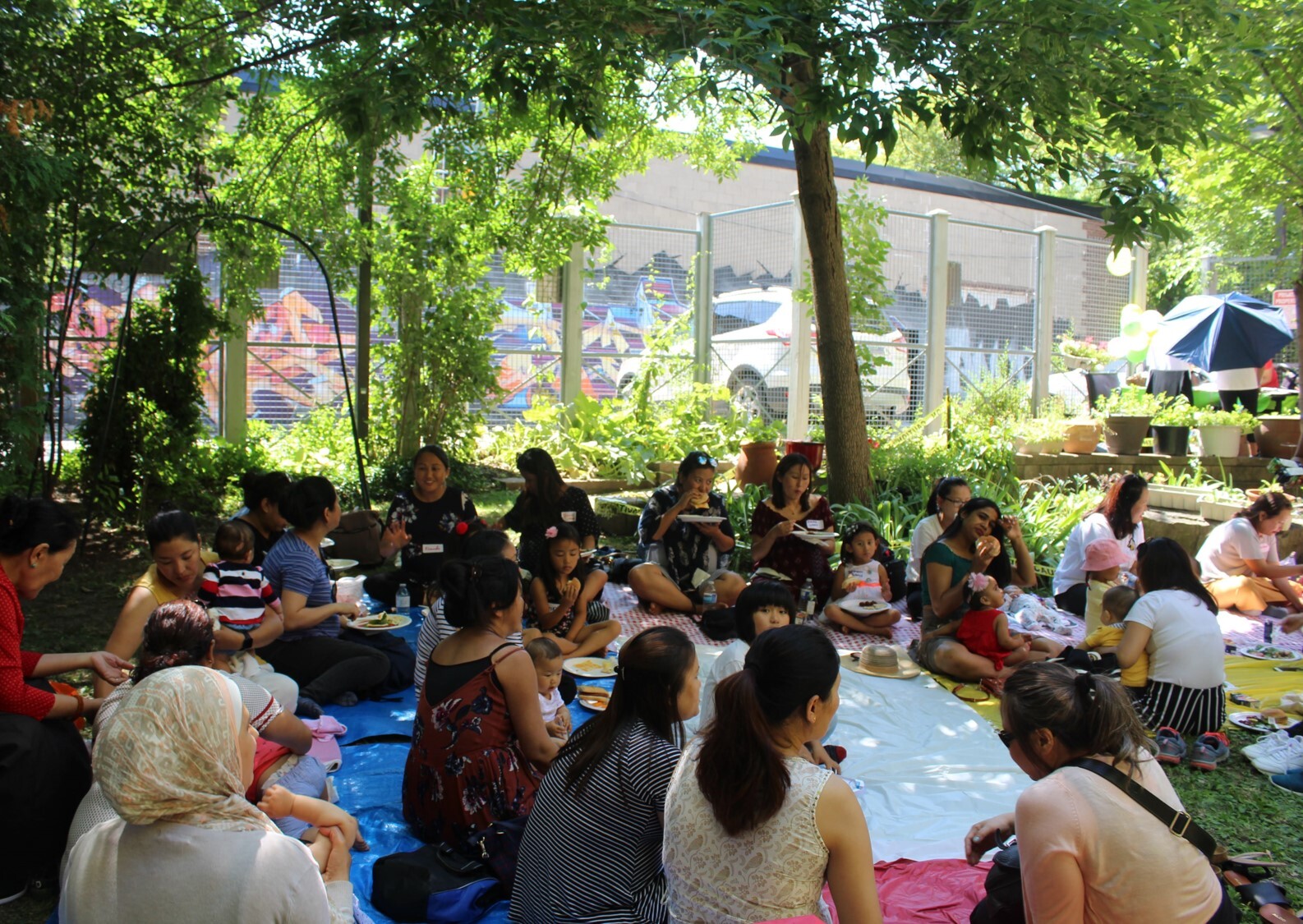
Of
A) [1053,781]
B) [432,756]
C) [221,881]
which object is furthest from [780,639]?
[432,756]

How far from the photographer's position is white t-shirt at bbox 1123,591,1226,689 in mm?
4645

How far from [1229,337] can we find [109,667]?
14.6 metres

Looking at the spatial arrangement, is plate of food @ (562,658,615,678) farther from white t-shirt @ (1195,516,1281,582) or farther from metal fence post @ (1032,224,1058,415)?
metal fence post @ (1032,224,1058,415)

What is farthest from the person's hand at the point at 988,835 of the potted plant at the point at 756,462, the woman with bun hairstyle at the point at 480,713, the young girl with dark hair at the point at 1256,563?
the potted plant at the point at 756,462

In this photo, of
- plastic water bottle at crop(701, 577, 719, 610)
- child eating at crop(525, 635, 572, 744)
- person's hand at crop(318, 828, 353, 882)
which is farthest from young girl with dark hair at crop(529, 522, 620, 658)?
person's hand at crop(318, 828, 353, 882)

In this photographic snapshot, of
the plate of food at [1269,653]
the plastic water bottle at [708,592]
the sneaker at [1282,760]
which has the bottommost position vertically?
the sneaker at [1282,760]

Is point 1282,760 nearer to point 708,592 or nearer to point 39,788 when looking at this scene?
point 708,592

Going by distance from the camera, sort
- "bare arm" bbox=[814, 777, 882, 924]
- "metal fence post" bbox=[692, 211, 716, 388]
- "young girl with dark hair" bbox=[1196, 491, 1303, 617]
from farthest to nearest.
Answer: "metal fence post" bbox=[692, 211, 716, 388] → "young girl with dark hair" bbox=[1196, 491, 1303, 617] → "bare arm" bbox=[814, 777, 882, 924]

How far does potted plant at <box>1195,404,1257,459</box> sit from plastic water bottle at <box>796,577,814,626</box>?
788 centimetres

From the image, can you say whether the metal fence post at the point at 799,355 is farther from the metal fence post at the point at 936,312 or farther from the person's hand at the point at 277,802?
the person's hand at the point at 277,802

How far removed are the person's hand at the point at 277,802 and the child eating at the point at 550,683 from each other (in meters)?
1.45

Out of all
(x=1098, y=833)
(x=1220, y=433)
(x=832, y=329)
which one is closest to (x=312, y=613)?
(x=1098, y=833)

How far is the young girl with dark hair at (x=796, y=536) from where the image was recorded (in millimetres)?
7164

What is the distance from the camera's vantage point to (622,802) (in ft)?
9.05
